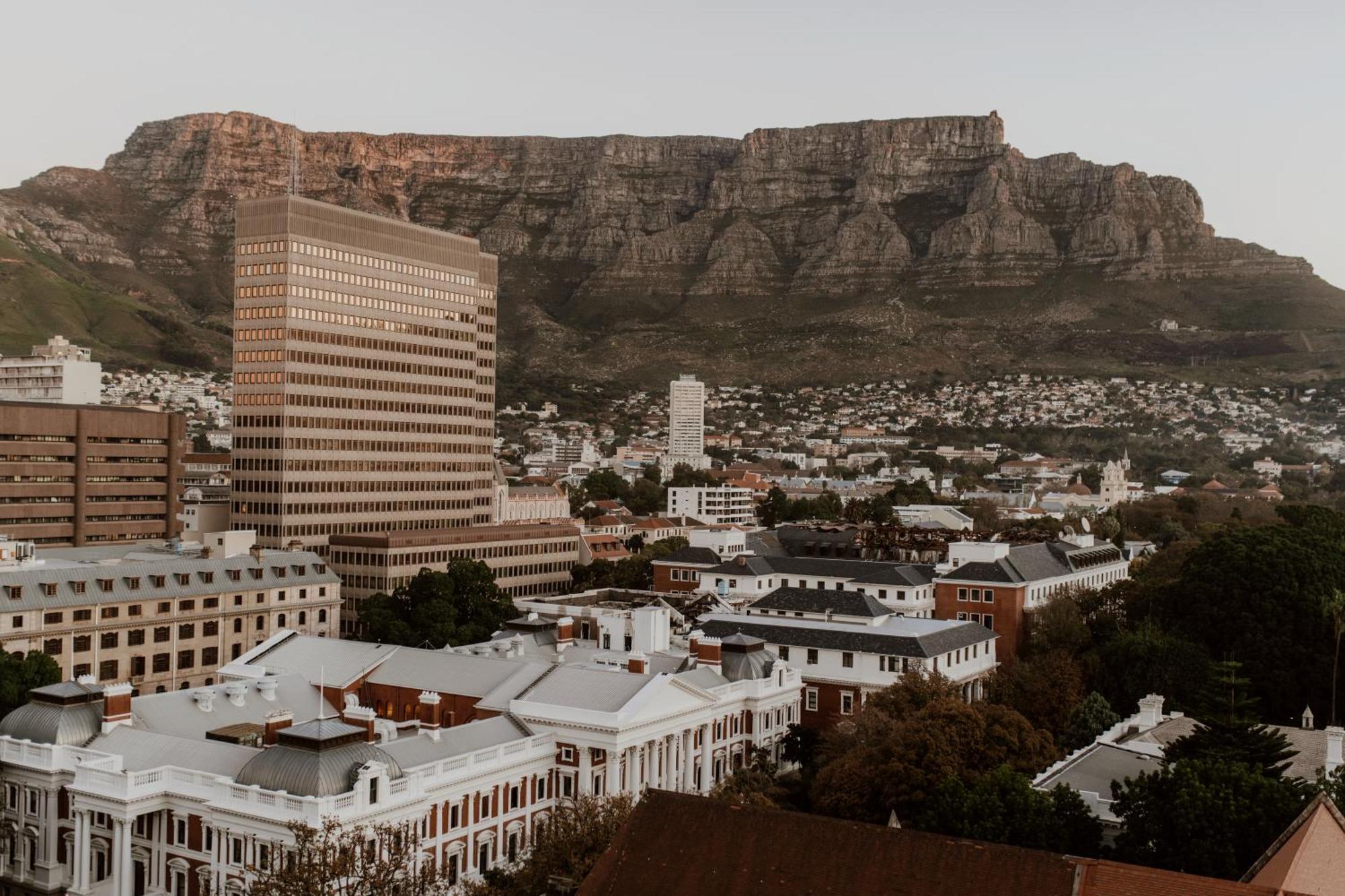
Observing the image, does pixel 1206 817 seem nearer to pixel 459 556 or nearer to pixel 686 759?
pixel 686 759

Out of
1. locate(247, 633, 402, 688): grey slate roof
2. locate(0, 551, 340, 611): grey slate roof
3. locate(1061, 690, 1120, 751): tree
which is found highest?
locate(0, 551, 340, 611): grey slate roof

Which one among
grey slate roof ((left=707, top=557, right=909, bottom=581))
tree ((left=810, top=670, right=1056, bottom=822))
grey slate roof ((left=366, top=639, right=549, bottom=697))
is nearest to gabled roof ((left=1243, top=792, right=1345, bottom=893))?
tree ((left=810, top=670, right=1056, bottom=822))

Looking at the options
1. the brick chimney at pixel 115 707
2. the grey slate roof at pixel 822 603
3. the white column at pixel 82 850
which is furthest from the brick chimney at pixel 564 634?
the white column at pixel 82 850

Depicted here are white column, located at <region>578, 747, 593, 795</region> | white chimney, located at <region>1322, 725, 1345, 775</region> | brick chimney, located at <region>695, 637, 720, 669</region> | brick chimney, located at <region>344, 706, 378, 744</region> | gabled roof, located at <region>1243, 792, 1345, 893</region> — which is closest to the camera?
gabled roof, located at <region>1243, 792, 1345, 893</region>

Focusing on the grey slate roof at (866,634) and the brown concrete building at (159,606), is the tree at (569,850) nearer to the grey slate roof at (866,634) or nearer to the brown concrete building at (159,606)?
the grey slate roof at (866,634)

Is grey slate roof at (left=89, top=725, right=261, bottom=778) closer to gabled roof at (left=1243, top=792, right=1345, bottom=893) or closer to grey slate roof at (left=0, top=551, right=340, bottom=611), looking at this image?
grey slate roof at (left=0, top=551, right=340, bottom=611)

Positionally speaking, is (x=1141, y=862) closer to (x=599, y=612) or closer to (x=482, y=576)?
(x=599, y=612)
